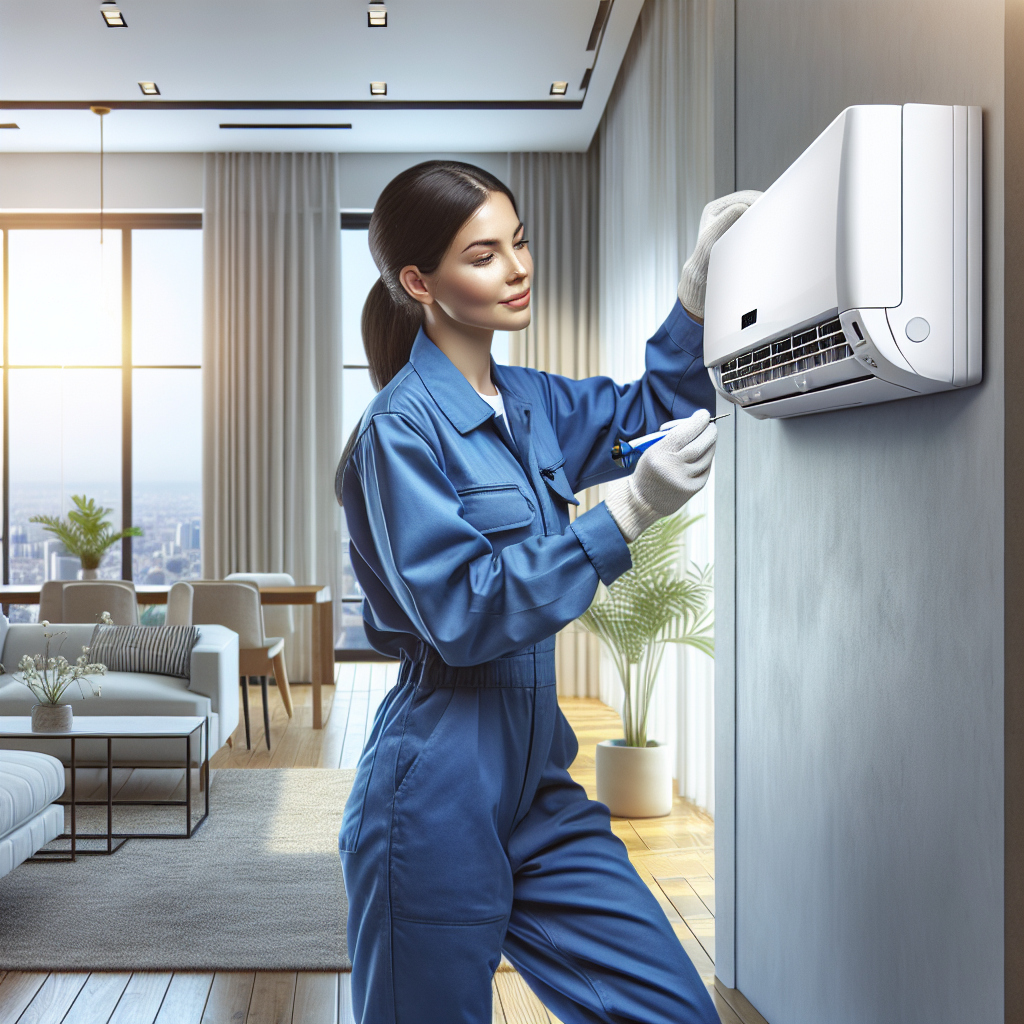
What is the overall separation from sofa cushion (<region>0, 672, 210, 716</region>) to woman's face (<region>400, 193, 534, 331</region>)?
309cm

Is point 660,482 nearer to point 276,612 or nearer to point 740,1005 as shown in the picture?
point 740,1005

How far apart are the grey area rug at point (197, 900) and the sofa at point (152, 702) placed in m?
0.24

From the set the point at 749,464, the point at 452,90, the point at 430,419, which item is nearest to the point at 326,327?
the point at 452,90

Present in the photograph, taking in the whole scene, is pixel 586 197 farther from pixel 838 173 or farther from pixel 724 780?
pixel 838 173

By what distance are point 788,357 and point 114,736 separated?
9.46 feet

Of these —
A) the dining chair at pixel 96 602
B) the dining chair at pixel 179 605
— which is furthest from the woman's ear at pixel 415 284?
the dining chair at pixel 96 602

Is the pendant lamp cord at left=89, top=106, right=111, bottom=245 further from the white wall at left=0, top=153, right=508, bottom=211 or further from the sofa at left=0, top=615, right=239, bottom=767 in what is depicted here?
the sofa at left=0, top=615, right=239, bottom=767

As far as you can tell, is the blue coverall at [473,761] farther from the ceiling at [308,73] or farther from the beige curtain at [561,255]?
the beige curtain at [561,255]

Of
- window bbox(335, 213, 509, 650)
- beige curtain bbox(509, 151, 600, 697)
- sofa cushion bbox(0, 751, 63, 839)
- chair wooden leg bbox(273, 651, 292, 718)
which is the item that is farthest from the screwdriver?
window bbox(335, 213, 509, 650)

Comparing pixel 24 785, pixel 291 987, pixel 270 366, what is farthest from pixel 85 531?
pixel 291 987

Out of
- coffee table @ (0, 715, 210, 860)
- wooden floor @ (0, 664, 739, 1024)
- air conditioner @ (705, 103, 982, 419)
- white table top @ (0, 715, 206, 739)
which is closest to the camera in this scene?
air conditioner @ (705, 103, 982, 419)

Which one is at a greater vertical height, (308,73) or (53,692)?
(308,73)

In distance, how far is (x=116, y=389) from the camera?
7270 mm

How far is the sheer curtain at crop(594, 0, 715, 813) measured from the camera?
12.7 ft
